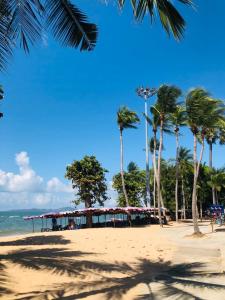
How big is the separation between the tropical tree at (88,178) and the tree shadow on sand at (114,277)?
3176cm

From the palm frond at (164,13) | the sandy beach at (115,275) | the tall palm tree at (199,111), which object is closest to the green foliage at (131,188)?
the tall palm tree at (199,111)

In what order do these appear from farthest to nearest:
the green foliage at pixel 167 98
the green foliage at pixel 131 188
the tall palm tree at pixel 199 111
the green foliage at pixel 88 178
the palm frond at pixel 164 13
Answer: the green foliage at pixel 131 188, the green foliage at pixel 88 178, the green foliage at pixel 167 98, the tall palm tree at pixel 199 111, the palm frond at pixel 164 13

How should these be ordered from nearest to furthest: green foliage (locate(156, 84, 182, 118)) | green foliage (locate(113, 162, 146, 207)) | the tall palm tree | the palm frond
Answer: the palm frond → the tall palm tree → green foliage (locate(156, 84, 182, 118)) → green foliage (locate(113, 162, 146, 207))

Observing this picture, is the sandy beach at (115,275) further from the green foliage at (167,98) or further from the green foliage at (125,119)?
the green foliage at (125,119)

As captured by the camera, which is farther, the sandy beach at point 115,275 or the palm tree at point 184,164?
the palm tree at point 184,164

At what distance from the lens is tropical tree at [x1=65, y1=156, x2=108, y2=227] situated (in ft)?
162

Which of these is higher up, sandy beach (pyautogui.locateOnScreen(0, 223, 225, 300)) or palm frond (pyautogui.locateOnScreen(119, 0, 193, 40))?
palm frond (pyautogui.locateOnScreen(119, 0, 193, 40))

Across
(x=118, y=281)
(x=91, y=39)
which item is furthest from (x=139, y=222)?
(x=91, y=39)

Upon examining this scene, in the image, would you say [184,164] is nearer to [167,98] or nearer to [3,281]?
[167,98]

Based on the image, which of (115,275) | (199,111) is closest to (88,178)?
(199,111)

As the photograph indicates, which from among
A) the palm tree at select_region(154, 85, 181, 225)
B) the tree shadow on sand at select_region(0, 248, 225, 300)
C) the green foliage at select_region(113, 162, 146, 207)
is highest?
the palm tree at select_region(154, 85, 181, 225)

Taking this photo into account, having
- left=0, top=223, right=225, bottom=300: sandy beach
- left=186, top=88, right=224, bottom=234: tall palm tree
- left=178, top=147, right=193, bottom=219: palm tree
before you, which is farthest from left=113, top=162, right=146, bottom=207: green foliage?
left=0, top=223, right=225, bottom=300: sandy beach

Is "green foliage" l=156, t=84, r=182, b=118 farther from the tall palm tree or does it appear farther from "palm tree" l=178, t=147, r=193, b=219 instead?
"palm tree" l=178, t=147, r=193, b=219

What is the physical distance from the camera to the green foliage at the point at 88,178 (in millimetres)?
49375
